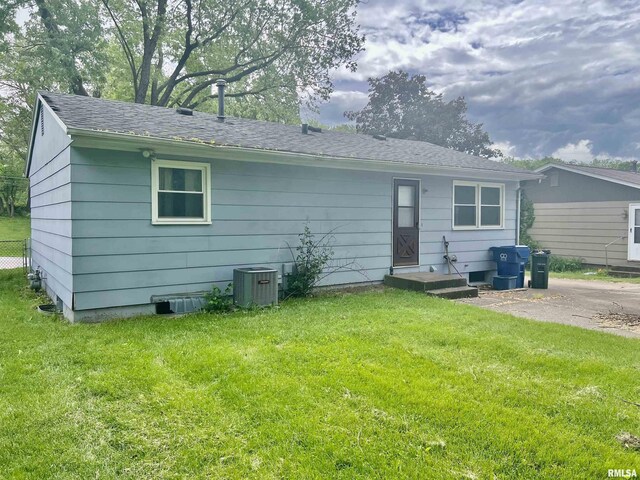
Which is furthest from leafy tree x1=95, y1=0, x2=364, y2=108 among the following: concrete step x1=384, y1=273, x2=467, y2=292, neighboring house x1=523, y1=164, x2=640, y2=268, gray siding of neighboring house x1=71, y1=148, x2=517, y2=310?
concrete step x1=384, y1=273, x2=467, y2=292

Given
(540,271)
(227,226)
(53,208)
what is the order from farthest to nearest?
(540,271), (53,208), (227,226)

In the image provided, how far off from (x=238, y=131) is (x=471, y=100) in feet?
89.0

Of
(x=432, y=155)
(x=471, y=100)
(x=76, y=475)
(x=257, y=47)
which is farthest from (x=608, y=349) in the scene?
(x=471, y=100)

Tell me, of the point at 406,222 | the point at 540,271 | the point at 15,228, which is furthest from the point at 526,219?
the point at 15,228

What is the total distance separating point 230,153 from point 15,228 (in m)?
20.8

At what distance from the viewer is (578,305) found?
712cm

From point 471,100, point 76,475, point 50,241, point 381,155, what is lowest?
point 76,475

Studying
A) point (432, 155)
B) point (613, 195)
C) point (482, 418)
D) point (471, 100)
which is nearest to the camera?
point (482, 418)

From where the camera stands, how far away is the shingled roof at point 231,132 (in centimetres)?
602

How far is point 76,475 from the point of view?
7.35ft

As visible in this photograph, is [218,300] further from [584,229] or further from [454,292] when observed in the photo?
[584,229]

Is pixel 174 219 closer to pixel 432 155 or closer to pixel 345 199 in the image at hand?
pixel 345 199

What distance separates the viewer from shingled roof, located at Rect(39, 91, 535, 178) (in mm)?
6020

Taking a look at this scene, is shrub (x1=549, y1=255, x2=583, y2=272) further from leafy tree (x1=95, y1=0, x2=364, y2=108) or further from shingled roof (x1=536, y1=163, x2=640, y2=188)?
leafy tree (x1=95, y1=0, x2=364, y2=108)
